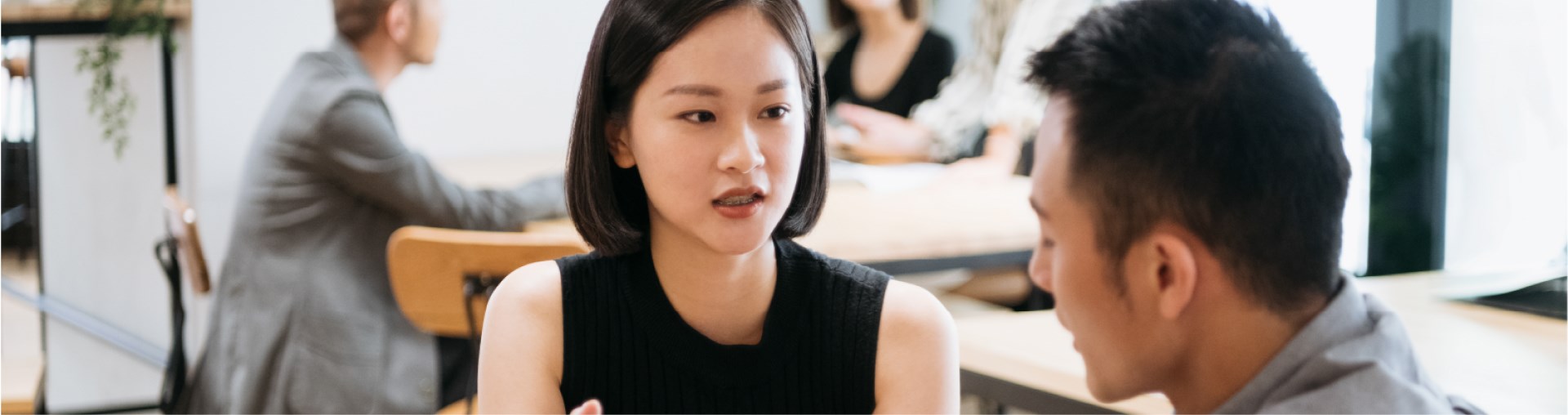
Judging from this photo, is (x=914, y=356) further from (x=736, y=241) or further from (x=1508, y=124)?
(x=1508, y=124)

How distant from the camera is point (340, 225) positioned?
8.13 ft

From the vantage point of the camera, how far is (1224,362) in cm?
74

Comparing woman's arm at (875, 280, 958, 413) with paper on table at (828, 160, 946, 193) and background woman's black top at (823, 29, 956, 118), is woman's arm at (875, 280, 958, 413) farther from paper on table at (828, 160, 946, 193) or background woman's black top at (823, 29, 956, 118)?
background woman's black top at (823, 29, 956, 118)

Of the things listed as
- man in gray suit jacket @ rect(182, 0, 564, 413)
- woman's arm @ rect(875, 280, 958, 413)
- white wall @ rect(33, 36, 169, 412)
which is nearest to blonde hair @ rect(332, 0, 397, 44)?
man in gray suit jacket @ rect(182, 0, 564, 413)

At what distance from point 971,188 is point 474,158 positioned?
1.62 metres

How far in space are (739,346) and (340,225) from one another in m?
1.72

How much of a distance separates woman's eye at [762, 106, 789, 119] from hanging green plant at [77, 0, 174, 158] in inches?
121

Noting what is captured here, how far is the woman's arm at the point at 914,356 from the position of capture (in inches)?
37.2

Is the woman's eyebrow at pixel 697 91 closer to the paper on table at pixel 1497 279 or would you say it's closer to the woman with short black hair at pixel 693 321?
the woman with short black hair at pixel 693 321

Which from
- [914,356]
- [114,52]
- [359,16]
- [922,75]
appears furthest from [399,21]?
[922,75]

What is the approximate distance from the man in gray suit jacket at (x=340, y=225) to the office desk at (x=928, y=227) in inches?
9.2

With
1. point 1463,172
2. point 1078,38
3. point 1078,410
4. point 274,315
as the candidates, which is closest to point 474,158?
point 274,315

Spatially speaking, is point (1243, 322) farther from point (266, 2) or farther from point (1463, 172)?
point (266, 2)

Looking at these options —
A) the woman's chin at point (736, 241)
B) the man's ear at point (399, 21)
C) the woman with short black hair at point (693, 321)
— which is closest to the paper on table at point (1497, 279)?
the woman with short black hair at point (693, 321)
